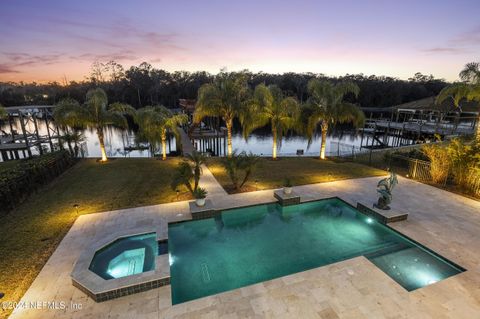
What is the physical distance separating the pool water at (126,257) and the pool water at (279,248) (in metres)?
0.59

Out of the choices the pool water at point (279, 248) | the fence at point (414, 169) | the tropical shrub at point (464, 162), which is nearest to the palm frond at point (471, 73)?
the tropical shrub at point (464, 162)

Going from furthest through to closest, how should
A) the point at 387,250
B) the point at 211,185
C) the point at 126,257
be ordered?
the point at 211,185, the point at 387,250, the point at 126,257

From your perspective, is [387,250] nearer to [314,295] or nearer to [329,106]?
[314,295]

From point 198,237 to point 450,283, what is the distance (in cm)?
644

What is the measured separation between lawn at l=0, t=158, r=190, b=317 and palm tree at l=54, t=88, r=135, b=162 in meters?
2.77

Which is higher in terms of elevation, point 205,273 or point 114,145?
point 205,273

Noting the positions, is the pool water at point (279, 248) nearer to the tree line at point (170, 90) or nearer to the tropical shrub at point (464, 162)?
the tropical shrub at point (464, 162)

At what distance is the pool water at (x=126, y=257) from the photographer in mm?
5539

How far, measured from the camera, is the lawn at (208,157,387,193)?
11.4 meters

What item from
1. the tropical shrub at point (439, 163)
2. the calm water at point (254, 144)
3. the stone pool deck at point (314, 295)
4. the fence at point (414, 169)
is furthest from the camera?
the calm water at point (254, 144)

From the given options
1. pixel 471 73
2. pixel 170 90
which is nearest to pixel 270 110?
pixel 471 73

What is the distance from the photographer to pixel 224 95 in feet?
46.5

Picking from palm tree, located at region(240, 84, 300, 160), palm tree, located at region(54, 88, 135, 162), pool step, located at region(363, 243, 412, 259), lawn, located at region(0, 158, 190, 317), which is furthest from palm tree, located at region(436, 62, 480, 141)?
palm tree, located at region(54, 88, 135, 162)

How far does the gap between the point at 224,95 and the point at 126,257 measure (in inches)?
423
